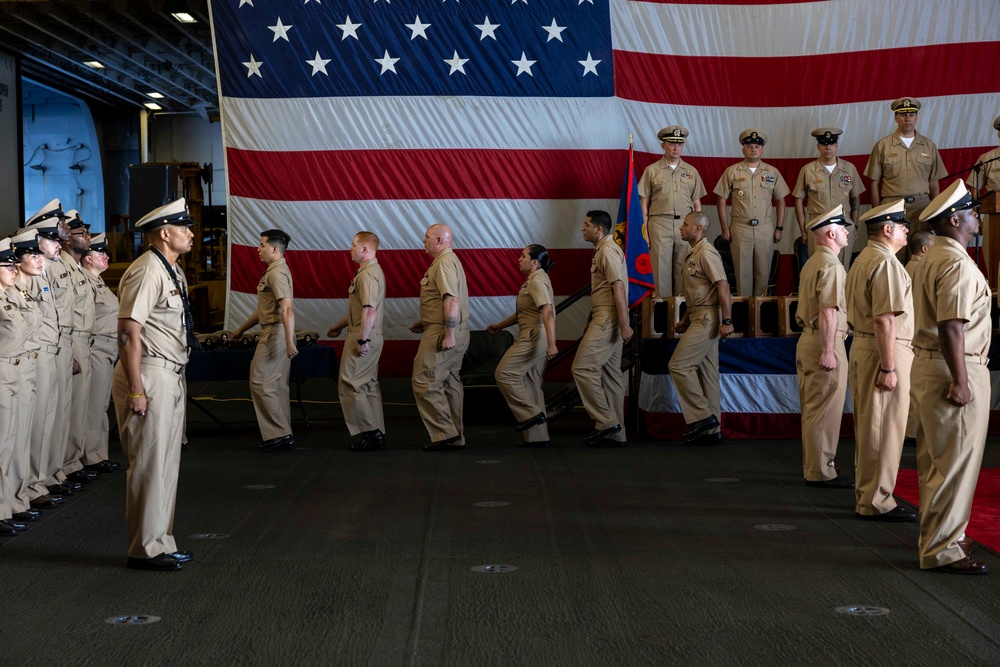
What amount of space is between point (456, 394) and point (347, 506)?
2153mm

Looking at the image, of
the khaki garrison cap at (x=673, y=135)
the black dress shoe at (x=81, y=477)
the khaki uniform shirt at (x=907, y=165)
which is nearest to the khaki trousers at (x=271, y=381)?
the black dress shoe at (x=81, y=477)

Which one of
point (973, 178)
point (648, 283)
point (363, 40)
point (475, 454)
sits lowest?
point (475, 454)

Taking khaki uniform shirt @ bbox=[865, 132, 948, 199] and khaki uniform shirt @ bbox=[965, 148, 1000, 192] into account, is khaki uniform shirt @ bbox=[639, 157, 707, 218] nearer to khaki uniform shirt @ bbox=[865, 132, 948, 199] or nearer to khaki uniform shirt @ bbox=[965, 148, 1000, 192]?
khaki uniform shirt @ bbox=[865, 132, 948, 199]

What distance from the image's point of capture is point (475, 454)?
709 centimetres

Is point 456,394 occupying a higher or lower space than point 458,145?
lower

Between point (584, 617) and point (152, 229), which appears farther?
point (152, 229)

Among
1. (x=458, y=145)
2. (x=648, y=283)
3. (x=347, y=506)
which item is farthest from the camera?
(x=458, y=145)

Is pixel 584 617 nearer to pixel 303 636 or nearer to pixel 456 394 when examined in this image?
pixel 303 636

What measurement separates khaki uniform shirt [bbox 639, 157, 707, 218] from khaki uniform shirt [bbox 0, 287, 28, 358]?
5.54 meters

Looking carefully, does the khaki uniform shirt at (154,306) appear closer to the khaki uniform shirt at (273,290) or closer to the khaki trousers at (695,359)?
the khaki uniform shirt at (273,290)

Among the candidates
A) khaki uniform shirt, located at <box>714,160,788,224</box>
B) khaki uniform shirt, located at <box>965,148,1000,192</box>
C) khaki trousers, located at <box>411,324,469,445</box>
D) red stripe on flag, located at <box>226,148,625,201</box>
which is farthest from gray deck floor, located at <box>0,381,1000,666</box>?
red stripe on flag, located at <box>226,148,625,201</box>

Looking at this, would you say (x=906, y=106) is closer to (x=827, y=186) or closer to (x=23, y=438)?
(x=827, y=186)

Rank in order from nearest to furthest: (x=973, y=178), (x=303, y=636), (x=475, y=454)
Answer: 1. (x=303, y=636)
2. (x=475, y=454)
3. (x=973, y=178)

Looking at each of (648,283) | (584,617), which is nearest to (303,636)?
(584,617)
